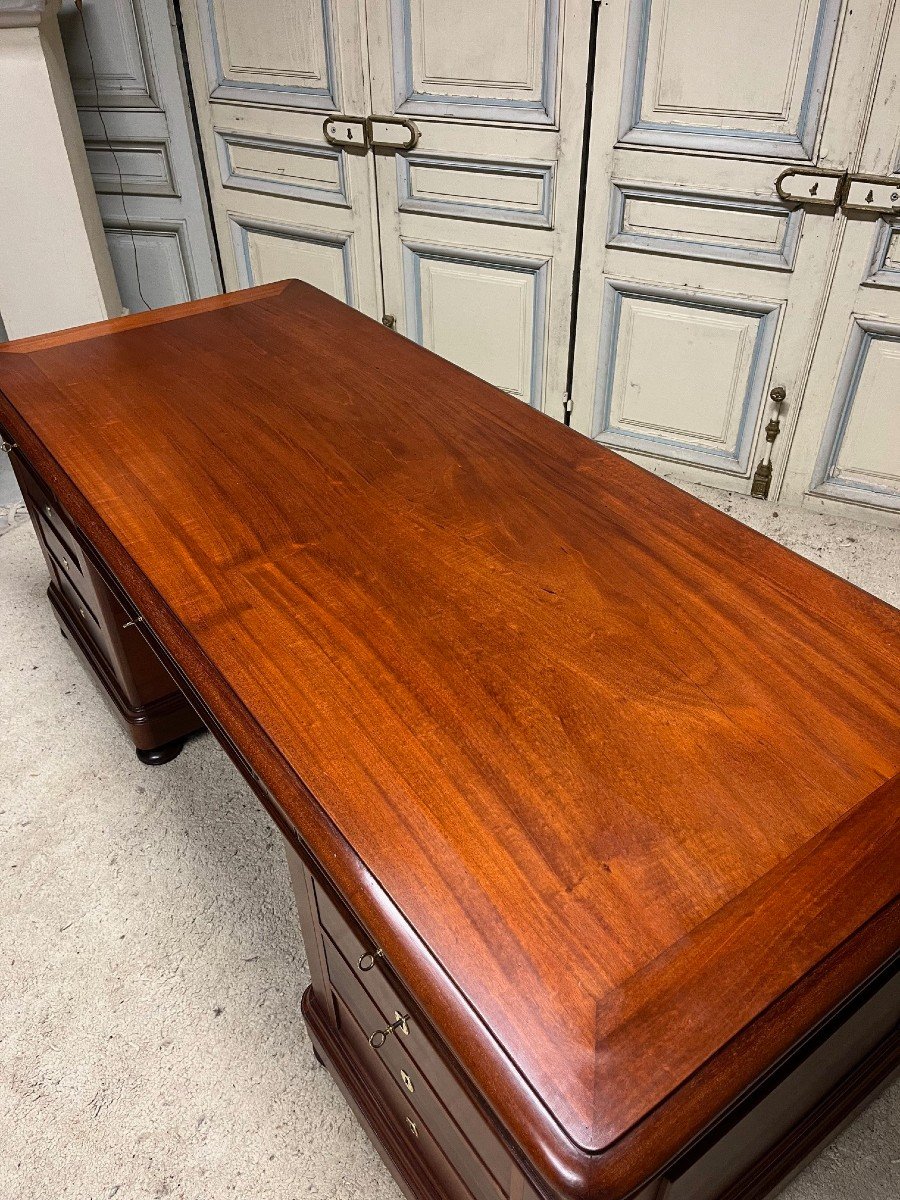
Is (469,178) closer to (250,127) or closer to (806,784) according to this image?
(250,127)

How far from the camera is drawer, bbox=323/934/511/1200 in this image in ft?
2.97

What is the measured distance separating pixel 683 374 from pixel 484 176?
0.82 meters

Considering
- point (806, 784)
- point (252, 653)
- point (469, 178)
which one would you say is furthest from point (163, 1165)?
point (469, 178)

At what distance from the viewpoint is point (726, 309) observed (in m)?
2.43

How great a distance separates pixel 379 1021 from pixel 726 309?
81.4 inches

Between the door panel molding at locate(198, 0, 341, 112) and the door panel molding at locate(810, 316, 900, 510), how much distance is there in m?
1.68

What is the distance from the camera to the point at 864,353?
2.32 metres

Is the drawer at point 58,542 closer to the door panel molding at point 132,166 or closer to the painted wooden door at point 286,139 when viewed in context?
the painted wooden door at point 286,139

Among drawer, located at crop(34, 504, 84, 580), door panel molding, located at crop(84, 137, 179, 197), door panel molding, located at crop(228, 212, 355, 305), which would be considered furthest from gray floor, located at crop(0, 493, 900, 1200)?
door panel molding, located at crop(84, 137, 179, 197)

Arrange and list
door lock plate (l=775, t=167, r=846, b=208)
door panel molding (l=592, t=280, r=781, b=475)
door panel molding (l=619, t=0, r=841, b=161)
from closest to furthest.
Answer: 1. door panel molding (l=619, t=0, r=841, b=161)
2. door lock plate (l=775, t=167, r=846, b=208)
3. door panel molding (l=592, t=280, r=781, b=475)

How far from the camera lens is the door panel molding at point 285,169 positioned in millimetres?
2779

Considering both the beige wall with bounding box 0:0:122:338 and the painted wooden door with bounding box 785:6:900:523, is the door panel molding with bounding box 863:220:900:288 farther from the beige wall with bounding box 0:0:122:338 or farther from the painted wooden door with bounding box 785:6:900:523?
the beige wall with bounding box 0:0:122:338

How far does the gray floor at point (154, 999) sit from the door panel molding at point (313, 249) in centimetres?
170

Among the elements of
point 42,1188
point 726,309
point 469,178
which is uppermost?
point 469,178
